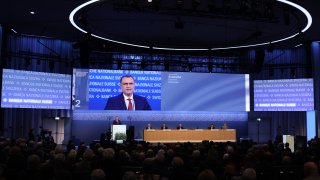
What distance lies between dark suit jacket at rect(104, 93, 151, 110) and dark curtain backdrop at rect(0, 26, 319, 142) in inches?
74.2

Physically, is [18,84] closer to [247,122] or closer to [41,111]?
[41,111]

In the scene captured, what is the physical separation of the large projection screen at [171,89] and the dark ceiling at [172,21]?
1.75 meters

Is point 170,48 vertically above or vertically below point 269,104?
above

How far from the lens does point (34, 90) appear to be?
1688 centimetres

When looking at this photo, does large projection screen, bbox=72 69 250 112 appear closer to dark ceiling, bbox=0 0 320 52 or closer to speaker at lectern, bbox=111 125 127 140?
speaker at lectern, bbox=111 125 127 140

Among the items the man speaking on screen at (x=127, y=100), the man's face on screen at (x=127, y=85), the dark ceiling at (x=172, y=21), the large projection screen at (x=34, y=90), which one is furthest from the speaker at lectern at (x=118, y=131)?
the dark ceiling at (x=172, y=21)

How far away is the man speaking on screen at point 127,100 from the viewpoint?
752 inches

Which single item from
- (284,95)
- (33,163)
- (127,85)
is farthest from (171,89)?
(33,163)

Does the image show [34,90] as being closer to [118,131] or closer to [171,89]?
[118,131]

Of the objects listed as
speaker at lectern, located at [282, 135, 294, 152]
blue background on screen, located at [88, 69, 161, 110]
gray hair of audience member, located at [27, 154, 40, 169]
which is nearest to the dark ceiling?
blue background on screen, located at [88, 69, 161, 110]

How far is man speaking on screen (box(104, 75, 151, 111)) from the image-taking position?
19.1m

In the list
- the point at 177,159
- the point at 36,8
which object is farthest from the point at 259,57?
the point at 177,159

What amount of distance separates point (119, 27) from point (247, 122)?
9.93m

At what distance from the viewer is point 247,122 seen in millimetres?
22656
